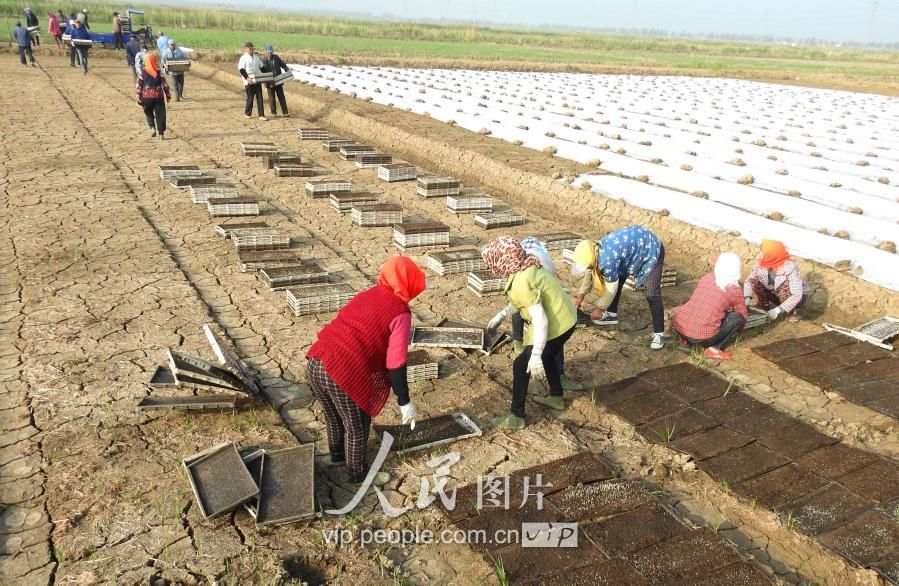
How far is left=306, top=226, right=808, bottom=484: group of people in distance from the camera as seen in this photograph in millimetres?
3396

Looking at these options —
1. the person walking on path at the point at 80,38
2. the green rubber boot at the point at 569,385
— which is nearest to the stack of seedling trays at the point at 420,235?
the green rubber boot at the point at 569,385

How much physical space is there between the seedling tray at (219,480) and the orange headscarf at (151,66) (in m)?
10.0

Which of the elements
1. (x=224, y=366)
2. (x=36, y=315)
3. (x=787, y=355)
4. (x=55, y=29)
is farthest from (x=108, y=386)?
(x=55, y=29)

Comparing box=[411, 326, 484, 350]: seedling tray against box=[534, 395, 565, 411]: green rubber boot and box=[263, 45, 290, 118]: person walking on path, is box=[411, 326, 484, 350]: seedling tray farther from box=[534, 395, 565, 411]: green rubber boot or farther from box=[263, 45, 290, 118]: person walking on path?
box=[263, 45, 290, 118]: person walking on path

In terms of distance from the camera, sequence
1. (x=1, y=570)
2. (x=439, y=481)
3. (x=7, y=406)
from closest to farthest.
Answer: (x=1, y=570), (x=439, y=481), (x=7, y=406)

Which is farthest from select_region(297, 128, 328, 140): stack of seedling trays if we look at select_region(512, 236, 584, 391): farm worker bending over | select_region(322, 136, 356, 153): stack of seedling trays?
select_region(512, 236, 584, 391): farm worker bending over

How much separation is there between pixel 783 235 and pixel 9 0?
51.6 metres

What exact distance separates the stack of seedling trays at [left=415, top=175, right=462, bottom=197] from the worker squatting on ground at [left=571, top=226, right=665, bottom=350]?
15.3ft

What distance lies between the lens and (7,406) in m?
4.24

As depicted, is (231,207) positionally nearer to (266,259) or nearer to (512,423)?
(266,259)

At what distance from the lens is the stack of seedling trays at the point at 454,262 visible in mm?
6941

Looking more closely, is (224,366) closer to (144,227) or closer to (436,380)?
(436,380)

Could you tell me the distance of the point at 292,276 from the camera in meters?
6.34

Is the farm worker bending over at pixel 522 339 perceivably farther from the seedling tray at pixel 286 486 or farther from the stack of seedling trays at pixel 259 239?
the stack of seedling trays at pixel 259 239
